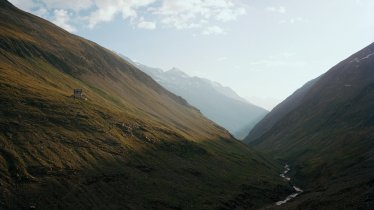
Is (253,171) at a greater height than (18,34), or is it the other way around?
(18,34)

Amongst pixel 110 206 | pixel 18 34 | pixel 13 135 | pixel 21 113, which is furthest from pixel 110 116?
pixel 18 34

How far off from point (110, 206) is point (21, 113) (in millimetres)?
39706

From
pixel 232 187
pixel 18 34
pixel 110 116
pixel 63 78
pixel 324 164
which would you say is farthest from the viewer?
pixel 18 34

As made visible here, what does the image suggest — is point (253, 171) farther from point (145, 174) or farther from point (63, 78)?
point (63, 78)

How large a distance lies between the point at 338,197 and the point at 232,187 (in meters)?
38.0

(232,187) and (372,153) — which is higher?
(372,153)

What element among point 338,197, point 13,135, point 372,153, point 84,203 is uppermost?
point 372,153

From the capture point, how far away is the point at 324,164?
13975cm

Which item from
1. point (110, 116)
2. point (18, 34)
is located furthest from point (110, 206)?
point (18, 34)

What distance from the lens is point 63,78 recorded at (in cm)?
16550

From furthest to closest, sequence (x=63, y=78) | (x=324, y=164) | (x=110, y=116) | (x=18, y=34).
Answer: (x=18, y=34) → (x=63, y=78) → (x=324, y=164) → (x=110, y=116)

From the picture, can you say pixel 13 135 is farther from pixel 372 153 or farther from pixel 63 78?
pixel 372 153

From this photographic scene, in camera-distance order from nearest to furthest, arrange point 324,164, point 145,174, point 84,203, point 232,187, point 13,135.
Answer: point 84,203 < point 13,135 < point 145,174 < point 232,187 < point 324,164

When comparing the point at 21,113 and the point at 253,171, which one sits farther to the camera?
the point at 253,171
